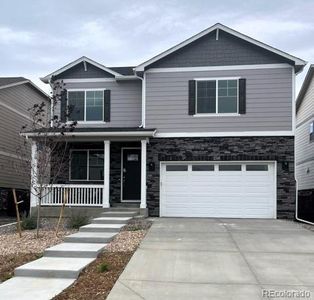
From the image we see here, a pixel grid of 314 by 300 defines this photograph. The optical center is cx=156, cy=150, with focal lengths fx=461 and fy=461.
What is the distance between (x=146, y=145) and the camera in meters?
17.2

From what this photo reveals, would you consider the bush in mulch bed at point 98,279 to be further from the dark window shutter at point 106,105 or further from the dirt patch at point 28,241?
the dark window shutter at point 106,105

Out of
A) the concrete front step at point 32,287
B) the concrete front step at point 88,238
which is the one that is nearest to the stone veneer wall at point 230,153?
the concrete front step at point 88,238

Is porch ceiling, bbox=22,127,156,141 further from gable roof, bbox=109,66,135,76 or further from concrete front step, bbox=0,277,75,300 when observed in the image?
concrete front step, bbox=0,277,75,300

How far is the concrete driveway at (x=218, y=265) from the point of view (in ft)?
22.7

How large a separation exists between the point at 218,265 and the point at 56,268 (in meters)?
2.93

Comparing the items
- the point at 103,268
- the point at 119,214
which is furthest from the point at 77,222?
the point at 103,268

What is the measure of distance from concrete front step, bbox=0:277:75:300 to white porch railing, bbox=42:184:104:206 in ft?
30.0

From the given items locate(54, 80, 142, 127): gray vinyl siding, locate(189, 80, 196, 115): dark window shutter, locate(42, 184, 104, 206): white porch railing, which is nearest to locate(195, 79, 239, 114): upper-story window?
locate(189, 80, 196, 115): dark window shutter

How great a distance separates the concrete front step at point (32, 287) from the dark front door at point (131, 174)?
10.1 metres

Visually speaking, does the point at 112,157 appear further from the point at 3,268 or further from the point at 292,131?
the point at 3,268

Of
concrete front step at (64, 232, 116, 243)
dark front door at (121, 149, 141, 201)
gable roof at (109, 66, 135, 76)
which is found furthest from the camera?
gable roof at (109, 66, 135, 76)

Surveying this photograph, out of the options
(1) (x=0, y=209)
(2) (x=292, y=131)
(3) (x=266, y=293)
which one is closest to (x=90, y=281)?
(3) (x=266, y=293)

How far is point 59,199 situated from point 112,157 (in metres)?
2.60

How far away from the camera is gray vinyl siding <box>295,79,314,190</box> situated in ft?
72.9
